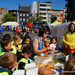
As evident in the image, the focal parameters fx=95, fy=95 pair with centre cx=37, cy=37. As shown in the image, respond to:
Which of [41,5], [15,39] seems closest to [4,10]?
[41,5]

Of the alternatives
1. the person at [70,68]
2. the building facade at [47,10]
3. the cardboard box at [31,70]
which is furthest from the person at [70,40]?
the building facade at [47,10]

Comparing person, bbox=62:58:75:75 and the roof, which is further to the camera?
the roof

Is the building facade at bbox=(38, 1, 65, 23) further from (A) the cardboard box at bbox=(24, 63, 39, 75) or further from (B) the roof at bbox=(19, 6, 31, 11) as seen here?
(A) the cardboard box at bbox=(24, 63, 39, 75)

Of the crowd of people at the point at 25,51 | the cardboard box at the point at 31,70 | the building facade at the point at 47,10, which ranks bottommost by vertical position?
the cardboard box at the point at 31,70

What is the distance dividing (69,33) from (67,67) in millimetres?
2688

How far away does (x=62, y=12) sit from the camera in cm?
6756

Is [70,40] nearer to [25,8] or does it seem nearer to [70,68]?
[70,68]

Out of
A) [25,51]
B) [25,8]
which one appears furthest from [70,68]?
[25,8]

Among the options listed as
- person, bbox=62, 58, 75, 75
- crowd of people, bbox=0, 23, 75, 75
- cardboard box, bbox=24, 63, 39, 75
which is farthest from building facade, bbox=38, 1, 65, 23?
person, bbox=62, 58, 75, 75

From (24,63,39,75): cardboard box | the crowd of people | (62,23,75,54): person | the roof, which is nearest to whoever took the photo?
the crowd of people

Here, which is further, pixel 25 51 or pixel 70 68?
pixel 25 51

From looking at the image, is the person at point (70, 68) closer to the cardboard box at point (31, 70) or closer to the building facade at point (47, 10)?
the cardboard box at point (31, 70)

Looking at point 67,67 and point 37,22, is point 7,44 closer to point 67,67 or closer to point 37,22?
point 67,67

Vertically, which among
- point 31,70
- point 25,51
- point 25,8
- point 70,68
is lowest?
point 31,70
